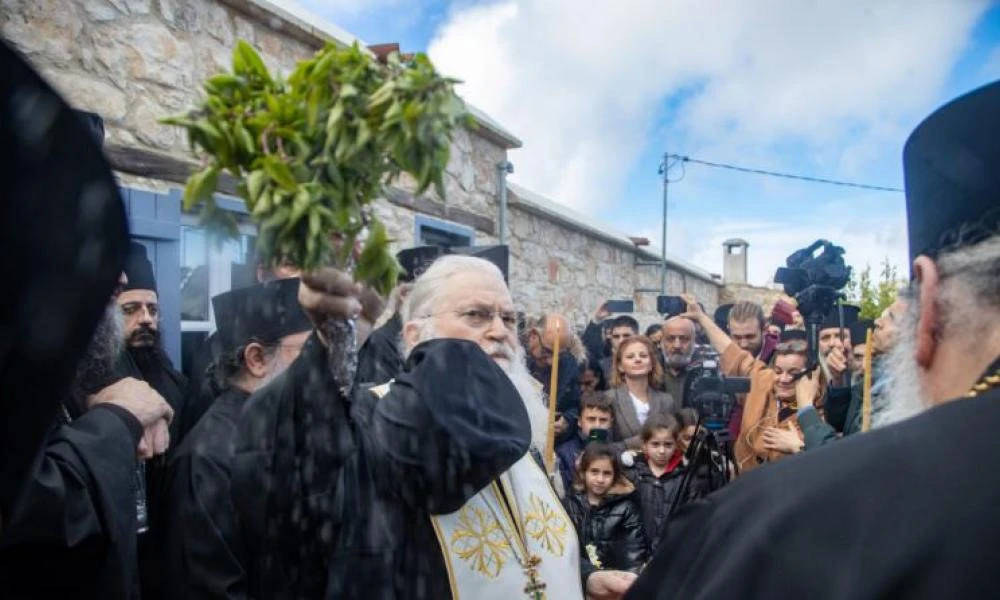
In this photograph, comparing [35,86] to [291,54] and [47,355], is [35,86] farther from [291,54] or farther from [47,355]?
[291,54]

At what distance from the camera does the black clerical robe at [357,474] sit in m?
2.06

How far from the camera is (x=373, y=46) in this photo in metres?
1.57

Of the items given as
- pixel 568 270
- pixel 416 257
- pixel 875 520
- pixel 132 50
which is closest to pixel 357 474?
pixel 875 520

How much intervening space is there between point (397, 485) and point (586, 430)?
11.5 feet

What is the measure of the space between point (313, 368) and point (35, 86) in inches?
48.7

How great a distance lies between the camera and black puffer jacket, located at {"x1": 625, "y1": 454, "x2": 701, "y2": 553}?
174 inches

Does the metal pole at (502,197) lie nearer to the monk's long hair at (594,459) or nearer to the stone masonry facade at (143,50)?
the stone masonry facade at (143,50)

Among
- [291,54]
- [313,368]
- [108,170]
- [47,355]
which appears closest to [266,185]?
[108,170]

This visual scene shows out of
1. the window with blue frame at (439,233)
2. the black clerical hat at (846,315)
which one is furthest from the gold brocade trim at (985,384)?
the window with blue frame at (439,233)

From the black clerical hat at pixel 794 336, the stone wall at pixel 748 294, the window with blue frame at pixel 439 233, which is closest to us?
the black clerical hat at pixel 794 336

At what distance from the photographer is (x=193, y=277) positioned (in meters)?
4.68

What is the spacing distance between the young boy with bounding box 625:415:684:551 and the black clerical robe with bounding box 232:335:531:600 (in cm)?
245

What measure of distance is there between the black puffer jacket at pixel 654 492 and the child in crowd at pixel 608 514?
41mm

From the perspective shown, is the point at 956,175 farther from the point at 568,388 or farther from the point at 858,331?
the point at 568,388
